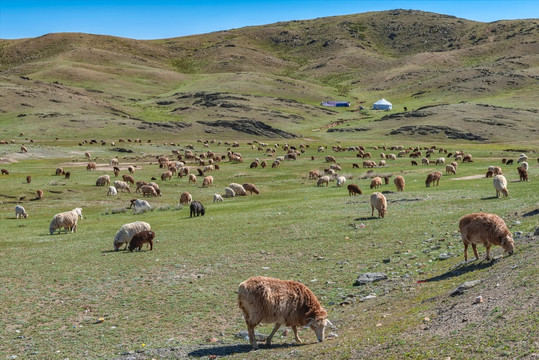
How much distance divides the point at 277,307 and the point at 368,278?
5.12 m

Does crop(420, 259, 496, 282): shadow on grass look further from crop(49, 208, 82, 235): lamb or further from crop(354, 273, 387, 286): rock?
crop(49, 208, 82, 235): lamb

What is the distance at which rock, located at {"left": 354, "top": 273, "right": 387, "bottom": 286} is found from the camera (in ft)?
50.7

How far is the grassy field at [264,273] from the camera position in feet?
33.3

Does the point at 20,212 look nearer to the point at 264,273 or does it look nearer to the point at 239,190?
the point at 239,190

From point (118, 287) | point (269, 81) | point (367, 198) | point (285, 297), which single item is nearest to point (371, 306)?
point (285, 297)

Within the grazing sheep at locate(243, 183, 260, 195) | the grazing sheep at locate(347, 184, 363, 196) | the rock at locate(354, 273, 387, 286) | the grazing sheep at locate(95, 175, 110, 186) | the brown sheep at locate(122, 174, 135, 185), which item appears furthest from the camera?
the brown sheep at locate(122, 174, 135, 185)

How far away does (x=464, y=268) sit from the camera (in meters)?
14.5

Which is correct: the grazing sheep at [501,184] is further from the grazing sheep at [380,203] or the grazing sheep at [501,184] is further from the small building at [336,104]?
the small building at [336,104]

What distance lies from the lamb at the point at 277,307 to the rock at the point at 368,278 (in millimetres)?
4309

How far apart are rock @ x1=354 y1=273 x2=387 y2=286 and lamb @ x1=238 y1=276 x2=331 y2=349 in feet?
14.1

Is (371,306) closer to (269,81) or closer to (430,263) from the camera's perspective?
(430,263)

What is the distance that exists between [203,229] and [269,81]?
169 meters

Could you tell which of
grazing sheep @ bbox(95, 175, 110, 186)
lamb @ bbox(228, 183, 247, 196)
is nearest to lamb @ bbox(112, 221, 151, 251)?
lamb @ bbox(228, 183, 247, 196)

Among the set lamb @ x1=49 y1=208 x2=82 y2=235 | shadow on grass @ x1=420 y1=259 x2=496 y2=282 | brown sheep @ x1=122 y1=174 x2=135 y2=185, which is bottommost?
shadow on grass @ x1=420 y1=259 x2=496 y2=282
